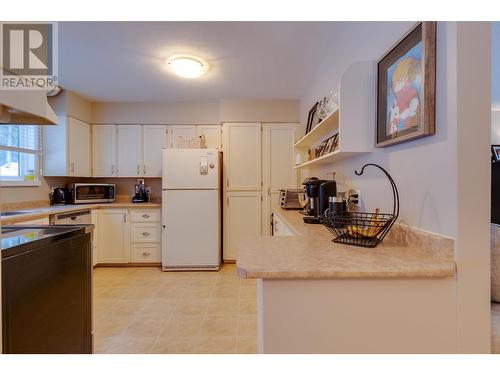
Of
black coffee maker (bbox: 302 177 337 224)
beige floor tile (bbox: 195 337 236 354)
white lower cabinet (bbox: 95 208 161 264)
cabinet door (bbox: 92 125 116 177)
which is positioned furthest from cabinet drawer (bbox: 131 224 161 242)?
black coffee maker (bbox: 302 177 337 224)

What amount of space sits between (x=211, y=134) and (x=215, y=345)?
2874 millimetres

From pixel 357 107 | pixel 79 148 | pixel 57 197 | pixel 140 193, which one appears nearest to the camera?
pixel 357 107

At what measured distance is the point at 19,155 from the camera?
3156 millimetres

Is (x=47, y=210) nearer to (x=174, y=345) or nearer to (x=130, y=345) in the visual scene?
(x=130, y=345)

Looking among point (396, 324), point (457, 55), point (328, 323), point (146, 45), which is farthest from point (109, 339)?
point (457, 55)

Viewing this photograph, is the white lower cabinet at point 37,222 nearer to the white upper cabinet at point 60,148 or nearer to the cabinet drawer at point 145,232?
the white upper cabinet at point 60,148

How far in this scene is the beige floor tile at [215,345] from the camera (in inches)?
69.4

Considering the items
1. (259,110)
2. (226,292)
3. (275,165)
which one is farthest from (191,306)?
(259,110)

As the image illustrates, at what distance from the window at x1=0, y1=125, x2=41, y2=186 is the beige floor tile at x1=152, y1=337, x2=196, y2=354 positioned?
2.60 m

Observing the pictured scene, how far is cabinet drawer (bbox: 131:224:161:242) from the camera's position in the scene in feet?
11.8

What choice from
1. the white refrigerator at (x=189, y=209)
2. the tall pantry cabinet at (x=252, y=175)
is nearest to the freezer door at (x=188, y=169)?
the white refrigerator at (x=189, y=209)

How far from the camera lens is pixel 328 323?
88cm

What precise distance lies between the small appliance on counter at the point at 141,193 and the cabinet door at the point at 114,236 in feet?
1.14
